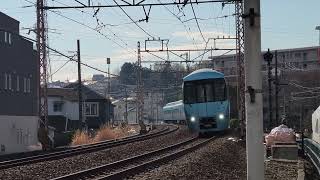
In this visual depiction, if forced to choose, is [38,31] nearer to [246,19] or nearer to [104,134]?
[104,134]

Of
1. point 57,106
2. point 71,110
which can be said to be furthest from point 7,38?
point 71,110

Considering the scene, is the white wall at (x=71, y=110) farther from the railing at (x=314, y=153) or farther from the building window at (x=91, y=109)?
the railing at (x=314, y=153)

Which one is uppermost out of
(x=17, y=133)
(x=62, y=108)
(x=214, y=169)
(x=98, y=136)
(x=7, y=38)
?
(x=7, y=38)

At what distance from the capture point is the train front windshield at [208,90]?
112 ft

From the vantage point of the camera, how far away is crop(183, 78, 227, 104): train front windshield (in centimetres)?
3400

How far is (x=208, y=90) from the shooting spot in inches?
1341

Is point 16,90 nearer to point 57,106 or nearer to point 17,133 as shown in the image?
point 17,133

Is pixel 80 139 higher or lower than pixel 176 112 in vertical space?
lower

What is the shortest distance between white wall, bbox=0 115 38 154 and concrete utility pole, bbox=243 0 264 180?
33296 mm

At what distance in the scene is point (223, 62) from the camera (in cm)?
11462

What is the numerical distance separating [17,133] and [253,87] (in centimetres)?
3598

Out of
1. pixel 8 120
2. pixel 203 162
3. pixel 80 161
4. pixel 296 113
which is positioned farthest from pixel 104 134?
pixel 296 113

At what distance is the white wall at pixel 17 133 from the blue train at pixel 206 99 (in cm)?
1228

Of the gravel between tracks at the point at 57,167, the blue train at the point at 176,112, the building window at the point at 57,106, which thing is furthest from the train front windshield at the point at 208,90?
the building window at the point at 57,106
